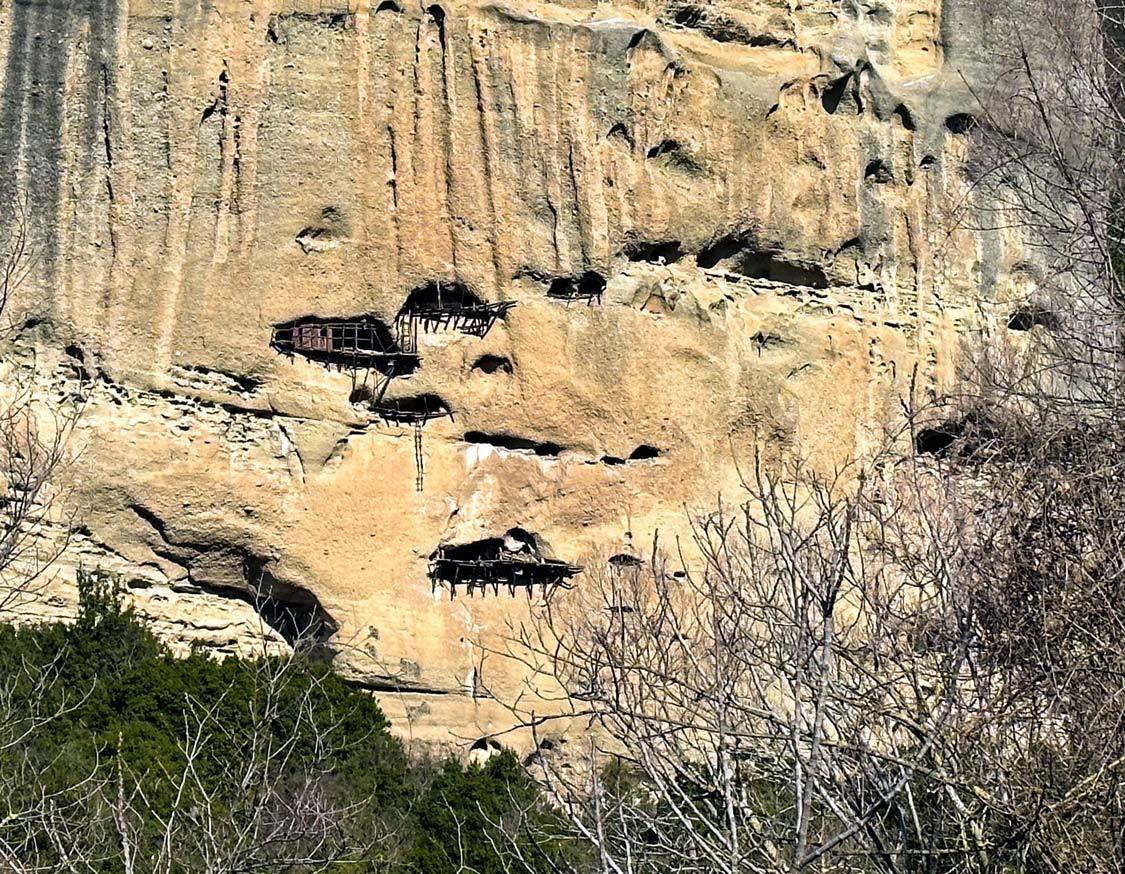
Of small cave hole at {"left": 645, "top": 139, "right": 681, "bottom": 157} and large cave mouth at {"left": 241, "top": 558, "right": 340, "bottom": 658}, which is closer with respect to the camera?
large cave mouth at {"left": 241, "top": 558, "right": 340, "bottom": 658}

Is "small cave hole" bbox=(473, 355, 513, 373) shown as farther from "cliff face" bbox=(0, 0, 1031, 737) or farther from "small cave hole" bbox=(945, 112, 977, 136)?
"small cave hole" bbox=(945, 112, 977, 136)

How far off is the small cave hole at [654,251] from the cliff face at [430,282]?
0.7 inches

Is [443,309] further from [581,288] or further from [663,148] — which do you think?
[663,148]

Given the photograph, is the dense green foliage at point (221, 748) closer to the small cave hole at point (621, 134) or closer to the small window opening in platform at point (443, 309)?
the small window opening in platform at point (443, 309)

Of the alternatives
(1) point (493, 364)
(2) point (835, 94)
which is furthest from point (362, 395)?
(2) point (835, 94)

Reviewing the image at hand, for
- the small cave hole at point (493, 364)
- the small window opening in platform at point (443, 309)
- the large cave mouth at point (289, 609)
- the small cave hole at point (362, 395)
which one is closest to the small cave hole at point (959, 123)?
the small window opening in platform at point (443, 309)

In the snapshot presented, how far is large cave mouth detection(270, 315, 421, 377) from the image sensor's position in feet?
44.8

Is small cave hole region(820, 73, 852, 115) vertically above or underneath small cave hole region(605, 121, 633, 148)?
above

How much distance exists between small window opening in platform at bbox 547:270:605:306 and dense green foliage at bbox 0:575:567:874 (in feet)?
10.6

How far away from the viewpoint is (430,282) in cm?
1383

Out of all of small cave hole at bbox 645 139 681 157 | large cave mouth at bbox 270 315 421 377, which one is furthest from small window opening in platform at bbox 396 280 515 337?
small cave hole at bbox 645 139 681 157

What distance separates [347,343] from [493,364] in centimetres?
109

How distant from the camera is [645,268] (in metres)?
14.5

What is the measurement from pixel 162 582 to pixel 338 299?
234 centimetres
